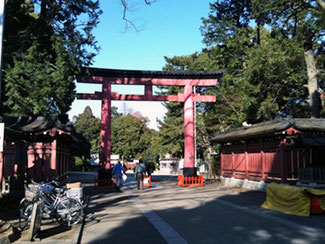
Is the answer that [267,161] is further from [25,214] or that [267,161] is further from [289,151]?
[25,214]

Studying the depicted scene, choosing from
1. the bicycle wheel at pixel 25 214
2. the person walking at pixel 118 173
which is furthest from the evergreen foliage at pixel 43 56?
the bicycle wheel at pixel 25 214

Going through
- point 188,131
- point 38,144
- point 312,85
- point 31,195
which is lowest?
point 31,195

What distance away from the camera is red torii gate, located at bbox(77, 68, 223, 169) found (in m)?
21.0

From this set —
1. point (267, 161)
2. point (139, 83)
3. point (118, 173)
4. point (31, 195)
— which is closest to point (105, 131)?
point (118, 173)

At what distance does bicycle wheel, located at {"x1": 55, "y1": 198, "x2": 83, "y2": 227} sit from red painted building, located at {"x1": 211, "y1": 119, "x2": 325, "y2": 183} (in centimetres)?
1026

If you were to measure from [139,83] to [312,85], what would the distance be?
475 inches

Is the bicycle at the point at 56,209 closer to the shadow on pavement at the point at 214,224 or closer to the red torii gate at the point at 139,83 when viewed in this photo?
the shadow on pavement at the point at 214,224

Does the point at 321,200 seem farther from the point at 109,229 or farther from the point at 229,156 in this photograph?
the point at 229,156

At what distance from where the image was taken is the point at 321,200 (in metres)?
10.4

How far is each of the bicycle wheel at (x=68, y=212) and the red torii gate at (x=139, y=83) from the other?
11.4m

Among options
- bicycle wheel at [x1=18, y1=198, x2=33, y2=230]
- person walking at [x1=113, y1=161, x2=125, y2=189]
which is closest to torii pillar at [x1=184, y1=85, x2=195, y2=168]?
person walking at [x1=113, y1=161, x2=125, y2=189]

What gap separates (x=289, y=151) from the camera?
16062 mm

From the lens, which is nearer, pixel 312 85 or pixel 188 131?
pixel 312 85

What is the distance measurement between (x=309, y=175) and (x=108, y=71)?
1362cm
